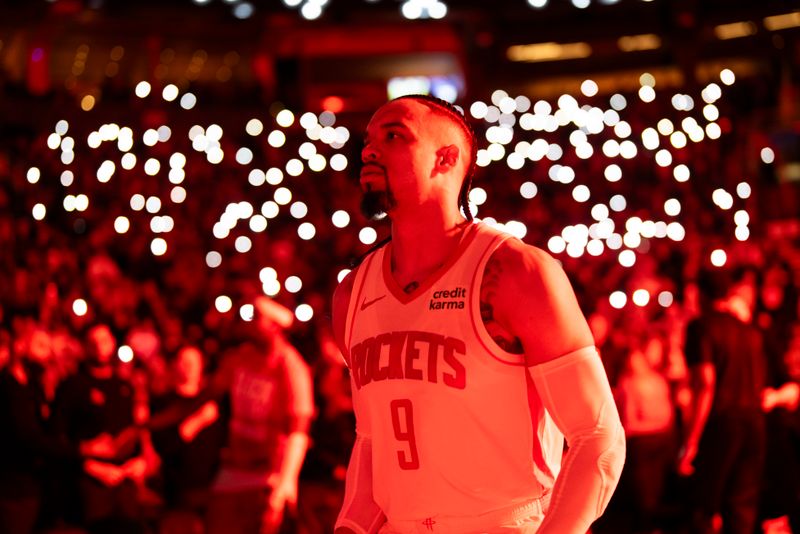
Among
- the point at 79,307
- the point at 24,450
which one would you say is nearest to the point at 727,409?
the point at 24,450

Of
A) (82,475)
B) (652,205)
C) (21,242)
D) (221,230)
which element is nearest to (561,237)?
(652,205)

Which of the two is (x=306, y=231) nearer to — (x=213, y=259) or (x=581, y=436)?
(x=213, y=259)

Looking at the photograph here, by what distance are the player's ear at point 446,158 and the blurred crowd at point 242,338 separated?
0.96 ft

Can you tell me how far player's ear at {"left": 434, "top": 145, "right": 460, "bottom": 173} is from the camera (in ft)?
9.03

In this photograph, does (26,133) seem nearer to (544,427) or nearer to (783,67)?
(783,67)

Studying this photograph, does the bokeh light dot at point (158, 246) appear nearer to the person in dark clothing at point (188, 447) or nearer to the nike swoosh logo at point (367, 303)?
the person in dark clothing at point (188, 447)

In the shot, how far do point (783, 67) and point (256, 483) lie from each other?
22864 millimetres

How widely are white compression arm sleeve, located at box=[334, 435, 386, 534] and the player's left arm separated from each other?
569 mm

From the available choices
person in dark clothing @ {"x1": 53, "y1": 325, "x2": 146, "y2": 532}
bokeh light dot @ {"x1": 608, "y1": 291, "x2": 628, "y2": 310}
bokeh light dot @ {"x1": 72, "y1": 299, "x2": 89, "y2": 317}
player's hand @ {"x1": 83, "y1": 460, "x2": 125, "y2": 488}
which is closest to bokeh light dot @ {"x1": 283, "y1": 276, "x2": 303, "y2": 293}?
bokeh light dot @ {"x1": 72, "y1": 299, "x2": 89, "y2": 317}

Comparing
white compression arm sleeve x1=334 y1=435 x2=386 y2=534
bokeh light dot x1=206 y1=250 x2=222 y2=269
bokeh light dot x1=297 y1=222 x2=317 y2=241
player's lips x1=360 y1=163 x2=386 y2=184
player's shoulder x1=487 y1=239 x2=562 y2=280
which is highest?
bokeh light dot x1=297 y1=222 x2=317 y2=241

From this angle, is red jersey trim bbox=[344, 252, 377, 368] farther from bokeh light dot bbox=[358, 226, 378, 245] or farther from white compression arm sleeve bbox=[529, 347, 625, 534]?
bokeh light dot bbox=[358, 226, 378, 245]

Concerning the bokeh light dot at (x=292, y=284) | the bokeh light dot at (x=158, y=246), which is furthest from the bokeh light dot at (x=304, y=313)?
the bokeh light dot at (x=158, y=246)

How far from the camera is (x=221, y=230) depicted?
620 inches

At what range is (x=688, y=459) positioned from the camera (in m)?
8.97
